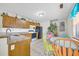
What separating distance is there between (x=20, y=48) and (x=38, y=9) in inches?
24.8

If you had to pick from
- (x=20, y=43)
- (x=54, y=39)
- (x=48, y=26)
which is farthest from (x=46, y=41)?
(x=20, y=43)

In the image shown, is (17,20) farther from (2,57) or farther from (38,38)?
(2,57)

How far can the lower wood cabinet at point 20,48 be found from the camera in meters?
1.60

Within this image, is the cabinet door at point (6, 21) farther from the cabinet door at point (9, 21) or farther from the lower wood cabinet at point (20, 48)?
the lower wood cabinet at point (20, 48)

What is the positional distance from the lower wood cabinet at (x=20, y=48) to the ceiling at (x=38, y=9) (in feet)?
1.31

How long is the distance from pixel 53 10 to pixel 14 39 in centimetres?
70

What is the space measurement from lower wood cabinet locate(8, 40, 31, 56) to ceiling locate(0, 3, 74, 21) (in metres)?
0.40

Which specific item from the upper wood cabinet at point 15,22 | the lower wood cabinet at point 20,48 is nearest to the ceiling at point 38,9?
the upper wood cabinet at point 15,22

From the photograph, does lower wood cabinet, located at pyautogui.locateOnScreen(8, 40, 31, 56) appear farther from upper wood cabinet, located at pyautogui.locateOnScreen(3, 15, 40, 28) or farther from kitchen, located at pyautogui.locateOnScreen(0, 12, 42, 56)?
upper wood cabinet, located at pyautogui.locateOnScreen(3, 15, 40, 28)

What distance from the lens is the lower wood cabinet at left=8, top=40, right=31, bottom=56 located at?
5.26ft

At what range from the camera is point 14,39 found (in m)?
1.61

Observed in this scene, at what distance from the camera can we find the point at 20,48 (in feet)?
5.48

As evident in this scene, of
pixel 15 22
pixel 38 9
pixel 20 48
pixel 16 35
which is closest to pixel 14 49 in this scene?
pixel 20 48

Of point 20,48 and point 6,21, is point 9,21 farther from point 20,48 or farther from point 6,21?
point 20,48
